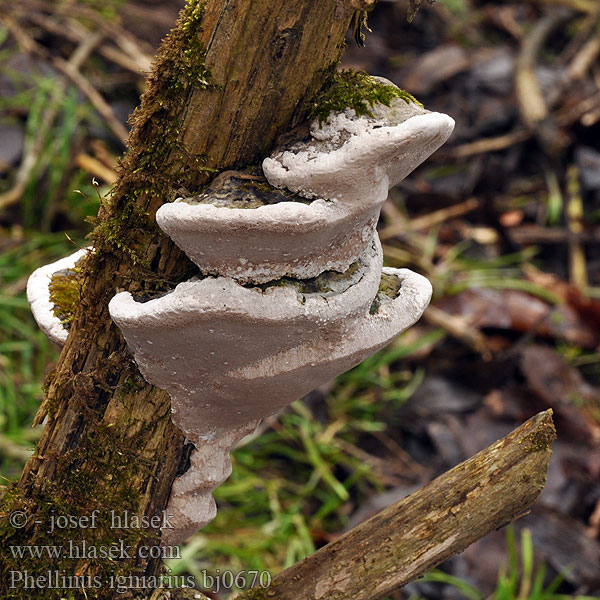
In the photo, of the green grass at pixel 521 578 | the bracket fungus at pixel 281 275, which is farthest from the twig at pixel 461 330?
the bracket fungus at pixel 281 275

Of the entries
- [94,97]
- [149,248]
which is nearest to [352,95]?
[149,248]

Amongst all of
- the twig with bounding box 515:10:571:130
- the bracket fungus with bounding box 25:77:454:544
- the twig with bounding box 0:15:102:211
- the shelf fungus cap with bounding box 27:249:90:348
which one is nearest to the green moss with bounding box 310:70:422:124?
the bracket fungus with bounding box 25:77:454:544

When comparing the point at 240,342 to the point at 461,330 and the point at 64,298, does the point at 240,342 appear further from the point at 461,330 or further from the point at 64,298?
the point at 461,330

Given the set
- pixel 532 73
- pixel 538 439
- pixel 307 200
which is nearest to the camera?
pixel 307 200

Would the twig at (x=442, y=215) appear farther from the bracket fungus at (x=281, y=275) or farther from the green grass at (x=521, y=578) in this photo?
the bracket fungus at (x=281, y=275)

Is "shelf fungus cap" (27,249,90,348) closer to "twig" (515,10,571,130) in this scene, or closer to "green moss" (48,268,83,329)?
"green moss" (48,268,83,329)

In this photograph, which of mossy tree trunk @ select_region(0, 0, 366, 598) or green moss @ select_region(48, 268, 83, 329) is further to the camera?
green moss @ select_region(48, 268, 83, 329)

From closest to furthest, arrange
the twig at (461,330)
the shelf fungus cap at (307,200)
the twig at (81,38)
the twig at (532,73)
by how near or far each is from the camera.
Result: the shelf fungus cap at (307,200), the twig at (461,330), the twig at (81,38), the twig at (532,73)
